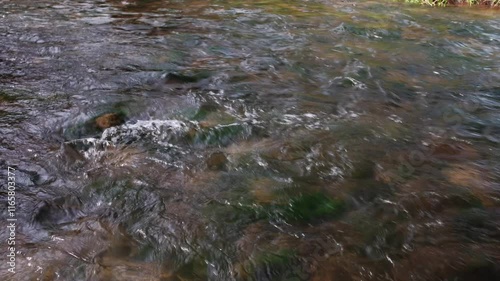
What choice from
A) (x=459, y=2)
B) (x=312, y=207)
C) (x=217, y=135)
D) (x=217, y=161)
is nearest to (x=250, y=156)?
(x=217, y=161)

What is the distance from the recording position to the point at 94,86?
4.40 m

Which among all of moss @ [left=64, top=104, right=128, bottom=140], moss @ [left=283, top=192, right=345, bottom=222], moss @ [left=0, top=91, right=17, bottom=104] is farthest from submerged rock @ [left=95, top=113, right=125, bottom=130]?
moss @ [left=283, top=192, right=345, bottom=222]

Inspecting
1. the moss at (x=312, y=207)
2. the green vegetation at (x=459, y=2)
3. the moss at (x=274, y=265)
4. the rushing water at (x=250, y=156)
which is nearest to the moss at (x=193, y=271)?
the rushing water at (x=250, y=156)

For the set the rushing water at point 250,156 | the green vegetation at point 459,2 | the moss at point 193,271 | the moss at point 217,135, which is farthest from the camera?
the green vegetation at point 459,2

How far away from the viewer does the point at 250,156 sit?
3.27 metres

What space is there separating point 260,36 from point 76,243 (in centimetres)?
459

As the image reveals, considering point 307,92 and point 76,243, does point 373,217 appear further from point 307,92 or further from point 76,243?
point 307,92

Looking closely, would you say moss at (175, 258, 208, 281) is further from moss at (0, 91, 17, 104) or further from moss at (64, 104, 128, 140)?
moss at (0, 91, 17, 104)

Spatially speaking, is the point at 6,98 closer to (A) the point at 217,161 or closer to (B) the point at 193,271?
(A) the point at 217,161

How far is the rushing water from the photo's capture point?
2350mm

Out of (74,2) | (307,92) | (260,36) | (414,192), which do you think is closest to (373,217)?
(414,192)

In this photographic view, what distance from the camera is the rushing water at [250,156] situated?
7.71 ft

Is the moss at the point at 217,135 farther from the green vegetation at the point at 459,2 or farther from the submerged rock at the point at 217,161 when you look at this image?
the green vegetation at the point at 459,2

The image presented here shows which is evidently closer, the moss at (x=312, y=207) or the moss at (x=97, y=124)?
the moss at (x=312, y=207)
